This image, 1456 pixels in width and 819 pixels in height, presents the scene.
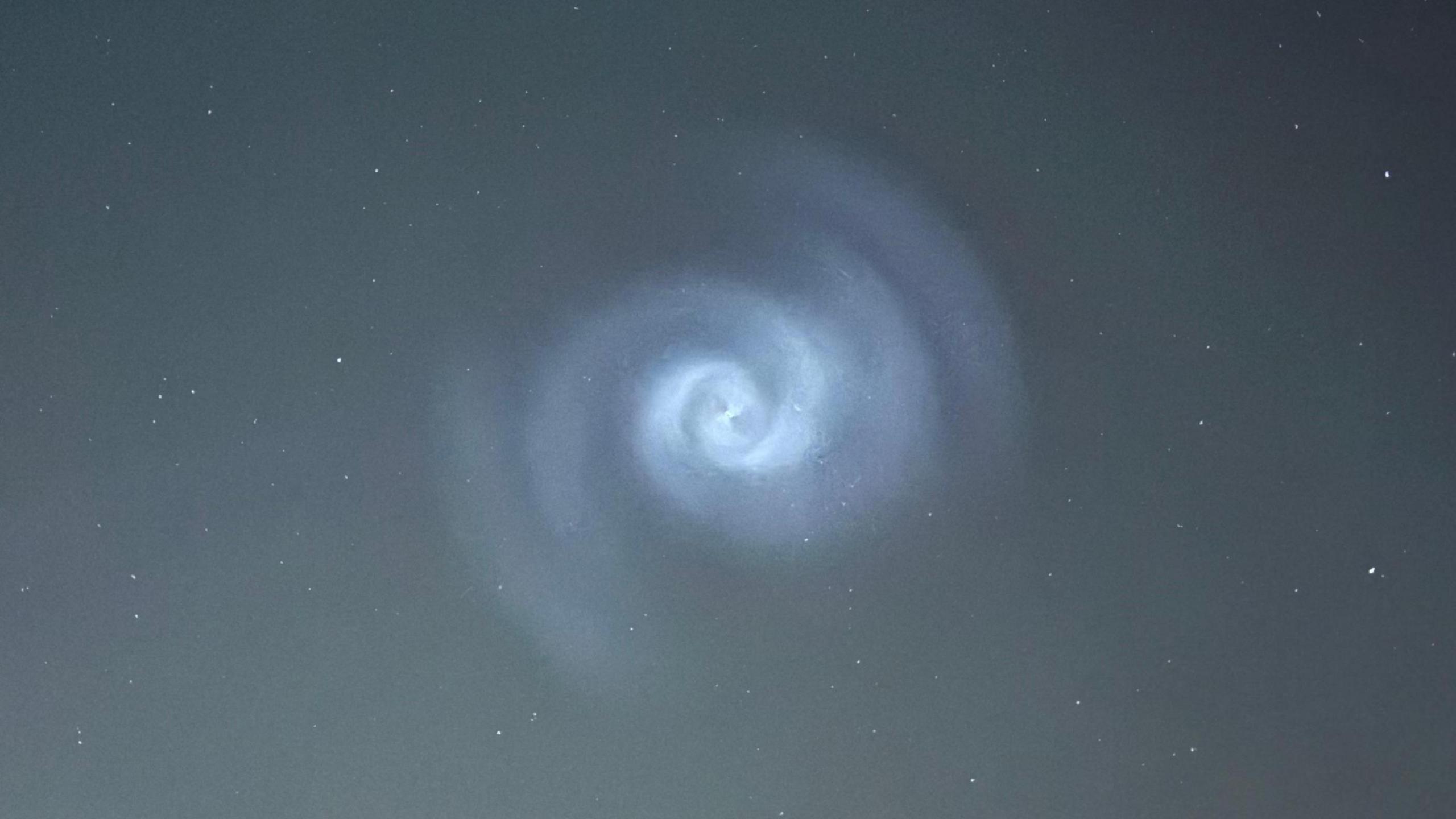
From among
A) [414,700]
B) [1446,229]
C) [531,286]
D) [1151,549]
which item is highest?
[1446,229]

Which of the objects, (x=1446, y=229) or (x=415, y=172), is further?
(x=1446, y=229)

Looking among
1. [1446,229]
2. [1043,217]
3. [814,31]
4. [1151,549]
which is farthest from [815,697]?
[1446,229]

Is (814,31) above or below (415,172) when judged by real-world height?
above

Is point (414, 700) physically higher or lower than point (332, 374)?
lower

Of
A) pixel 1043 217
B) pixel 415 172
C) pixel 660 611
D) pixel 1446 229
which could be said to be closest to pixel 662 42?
pixel 415 172

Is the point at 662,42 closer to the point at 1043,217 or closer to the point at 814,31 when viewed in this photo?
the point at 814,31

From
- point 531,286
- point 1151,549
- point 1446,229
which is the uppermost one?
point 1446,229

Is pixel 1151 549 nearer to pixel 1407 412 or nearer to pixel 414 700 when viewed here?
pixel 1407 412
